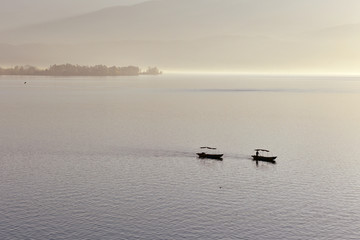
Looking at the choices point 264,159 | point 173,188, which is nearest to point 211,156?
point 264,159

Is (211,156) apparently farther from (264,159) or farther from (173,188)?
(173,188)

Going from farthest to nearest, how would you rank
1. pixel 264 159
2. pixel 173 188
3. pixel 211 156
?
pixel 211 156, pixel 264 159, pixel 173 188

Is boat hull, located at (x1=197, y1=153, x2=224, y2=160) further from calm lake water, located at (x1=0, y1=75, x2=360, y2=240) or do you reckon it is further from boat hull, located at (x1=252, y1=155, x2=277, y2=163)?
boat hull, located at (x1=252, y1=155, x2=277, y2=163)

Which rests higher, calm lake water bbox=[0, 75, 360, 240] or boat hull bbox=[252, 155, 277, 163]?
boat hull bbox=[252, 155, 277, 163]

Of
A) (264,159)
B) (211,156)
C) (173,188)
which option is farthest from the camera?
(211,156)

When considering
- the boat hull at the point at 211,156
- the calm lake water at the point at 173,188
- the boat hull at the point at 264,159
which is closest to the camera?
the calm lake water at the point at 173,188

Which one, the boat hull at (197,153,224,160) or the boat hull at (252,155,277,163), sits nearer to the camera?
the boat hull at (252,155,277,163)

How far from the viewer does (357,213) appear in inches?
3492

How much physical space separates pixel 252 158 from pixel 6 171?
222 ft

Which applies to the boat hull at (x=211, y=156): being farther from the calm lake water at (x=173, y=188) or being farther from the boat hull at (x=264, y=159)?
the boat hull at (x=264, y=159)

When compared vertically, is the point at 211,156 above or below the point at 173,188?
above

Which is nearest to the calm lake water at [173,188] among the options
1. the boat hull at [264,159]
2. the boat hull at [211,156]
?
the boat hull at [264,159]

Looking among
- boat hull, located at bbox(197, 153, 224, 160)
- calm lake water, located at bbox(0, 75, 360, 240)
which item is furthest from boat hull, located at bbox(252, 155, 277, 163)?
boat hull, located at bbox(197, 153, 224, 160)

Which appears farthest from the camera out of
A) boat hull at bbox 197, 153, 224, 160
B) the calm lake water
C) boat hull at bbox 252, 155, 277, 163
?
boat hull at bbox 197, 153, 224, 160
